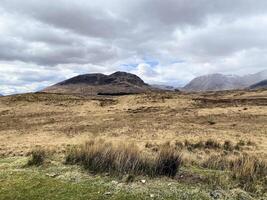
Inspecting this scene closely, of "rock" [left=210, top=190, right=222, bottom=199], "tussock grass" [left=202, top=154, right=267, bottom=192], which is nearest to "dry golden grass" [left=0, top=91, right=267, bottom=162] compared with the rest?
"tussock grass" [left=202, top=154, right=267, bottom=192]

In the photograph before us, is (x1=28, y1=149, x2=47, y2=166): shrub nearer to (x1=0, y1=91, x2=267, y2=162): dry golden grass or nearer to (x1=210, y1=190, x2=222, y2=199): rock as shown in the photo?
(x1=0, y1=91, x2=267, y2=162): dry golden grass

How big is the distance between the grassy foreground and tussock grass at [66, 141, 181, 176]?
0.48m

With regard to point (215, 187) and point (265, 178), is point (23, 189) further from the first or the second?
point (265, 178)

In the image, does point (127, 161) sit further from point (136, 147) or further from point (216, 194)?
point (216, 194)

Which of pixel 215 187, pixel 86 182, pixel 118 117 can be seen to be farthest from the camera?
pixel 118 117

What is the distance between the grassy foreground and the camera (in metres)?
9.55

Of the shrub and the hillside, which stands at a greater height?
the shrub

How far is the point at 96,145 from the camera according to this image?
13.4 metres

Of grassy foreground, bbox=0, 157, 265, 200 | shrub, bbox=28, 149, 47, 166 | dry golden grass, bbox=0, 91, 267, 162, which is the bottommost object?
dry golden grass, bbox=0, 91, 267, 162

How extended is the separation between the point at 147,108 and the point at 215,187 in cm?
4159

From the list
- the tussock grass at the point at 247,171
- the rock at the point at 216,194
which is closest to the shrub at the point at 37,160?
the tussock grass at the point at 247,171

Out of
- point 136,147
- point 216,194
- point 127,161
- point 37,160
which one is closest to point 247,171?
point 216,194

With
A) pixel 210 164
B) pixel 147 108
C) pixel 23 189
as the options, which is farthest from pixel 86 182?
pixel 147 108

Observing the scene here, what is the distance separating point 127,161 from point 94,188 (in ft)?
6.19
